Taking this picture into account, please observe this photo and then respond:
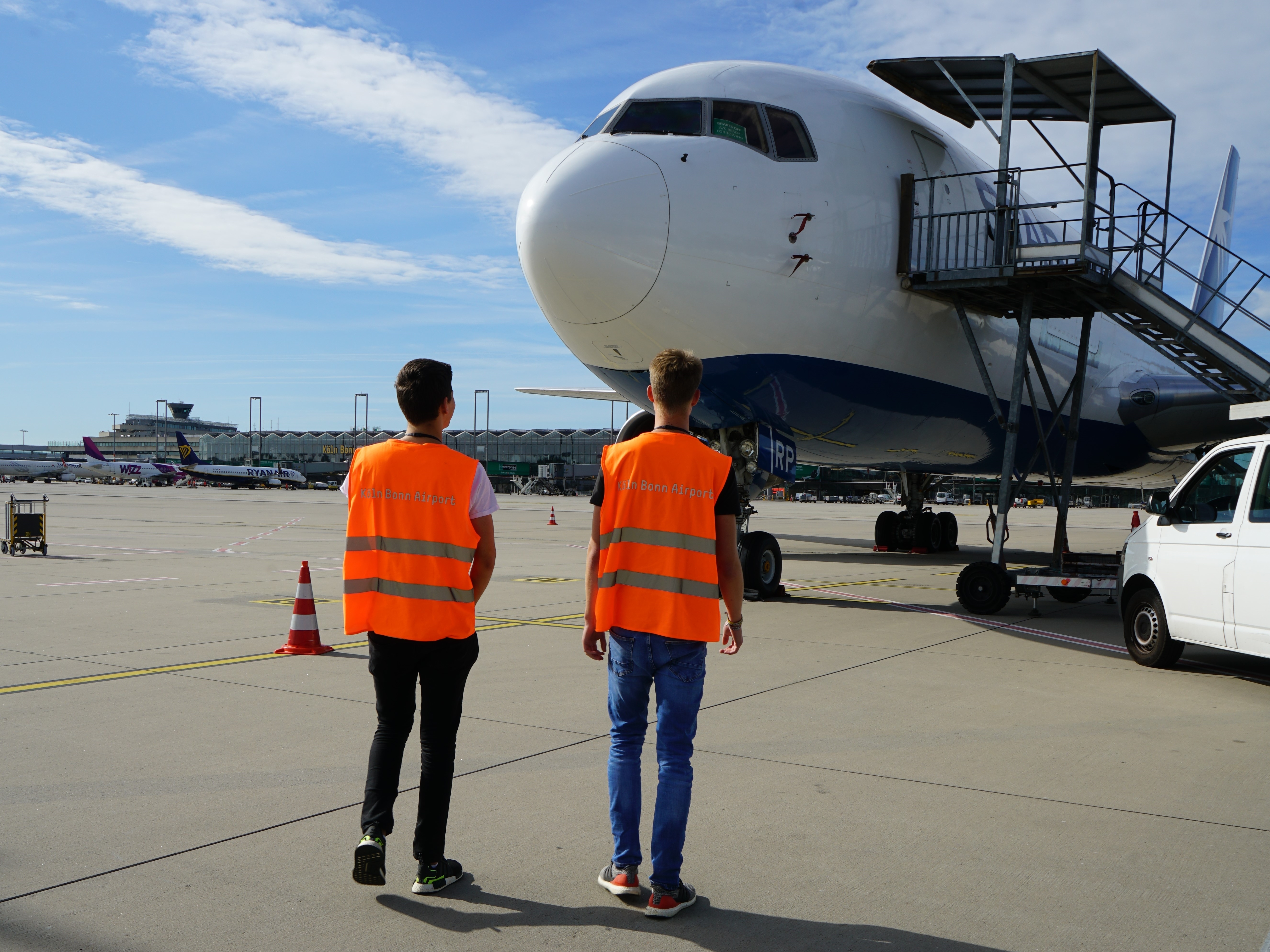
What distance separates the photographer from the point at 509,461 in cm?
13112

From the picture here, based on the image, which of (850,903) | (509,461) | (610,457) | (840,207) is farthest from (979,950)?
(509,461)

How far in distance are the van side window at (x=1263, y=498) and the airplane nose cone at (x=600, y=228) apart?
5.30 metres

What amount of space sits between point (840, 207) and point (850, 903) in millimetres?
8880

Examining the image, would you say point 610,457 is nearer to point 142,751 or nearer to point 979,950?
point 979,950

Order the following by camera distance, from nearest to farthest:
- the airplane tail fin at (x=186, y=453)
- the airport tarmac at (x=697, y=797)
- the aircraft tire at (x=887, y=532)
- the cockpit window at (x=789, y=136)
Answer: the airport tarmac at (x=697, y=797) → the cockpit window at (x=789, y=136) → the aircraft tire at (x=887, y=532) → the airplane tail fin at (x=186, y=453)

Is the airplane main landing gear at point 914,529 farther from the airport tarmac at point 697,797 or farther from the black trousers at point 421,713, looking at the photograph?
the black trousers at point 421,713

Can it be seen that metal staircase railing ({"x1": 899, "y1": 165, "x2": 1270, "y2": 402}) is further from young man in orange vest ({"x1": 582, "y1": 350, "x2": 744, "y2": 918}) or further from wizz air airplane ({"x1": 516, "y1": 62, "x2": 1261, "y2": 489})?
young man in orange vest ({"x1": 582, "y1": 350, "x2": 744, "y2": 918})

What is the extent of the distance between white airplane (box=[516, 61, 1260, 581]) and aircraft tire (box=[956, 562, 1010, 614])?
2.33 metres

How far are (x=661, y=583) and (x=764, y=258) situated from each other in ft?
23.9

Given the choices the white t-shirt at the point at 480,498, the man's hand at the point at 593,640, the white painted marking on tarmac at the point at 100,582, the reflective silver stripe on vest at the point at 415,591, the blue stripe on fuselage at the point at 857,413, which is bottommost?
the white painted marking on tarmac at the point at 100,582

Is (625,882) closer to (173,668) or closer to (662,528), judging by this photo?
(662,528)

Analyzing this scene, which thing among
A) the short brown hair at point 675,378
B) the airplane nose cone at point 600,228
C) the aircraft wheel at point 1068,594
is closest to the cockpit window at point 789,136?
the airplane nose cone at point 600,228

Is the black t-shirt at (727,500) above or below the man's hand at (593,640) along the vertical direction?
above

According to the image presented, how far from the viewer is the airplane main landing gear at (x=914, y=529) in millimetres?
23547
